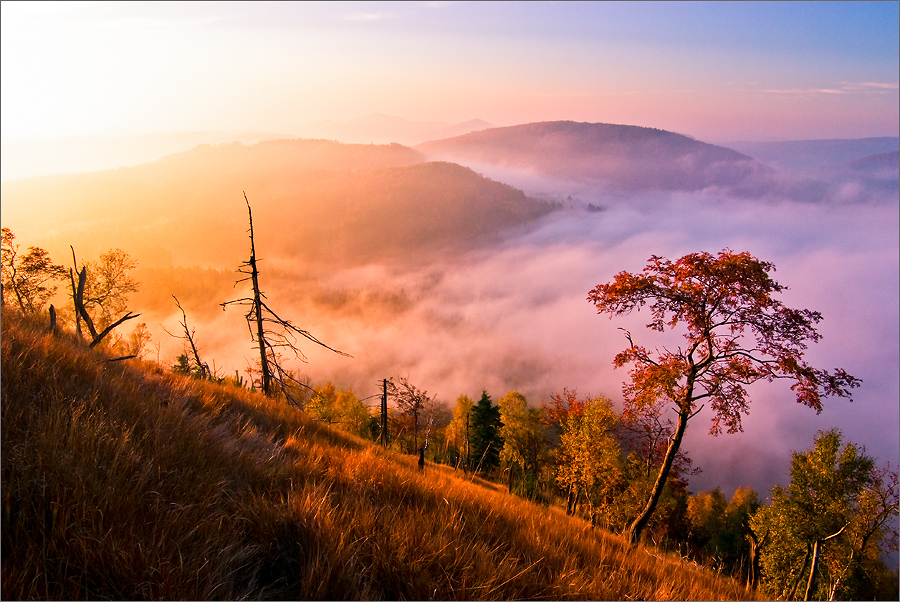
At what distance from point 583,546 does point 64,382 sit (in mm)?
5147

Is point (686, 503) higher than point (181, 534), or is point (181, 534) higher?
point (181, 534)

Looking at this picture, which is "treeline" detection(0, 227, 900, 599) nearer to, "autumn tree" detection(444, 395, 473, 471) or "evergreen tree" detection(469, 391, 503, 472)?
"evergreen tree" detection(469, 391, 503, 472)

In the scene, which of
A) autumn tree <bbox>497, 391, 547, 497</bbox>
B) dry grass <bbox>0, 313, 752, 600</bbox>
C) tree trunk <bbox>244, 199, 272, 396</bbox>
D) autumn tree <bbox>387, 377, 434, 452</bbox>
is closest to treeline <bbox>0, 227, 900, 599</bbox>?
tree trunk <bbox>244, 199, 272, 396</bbox>

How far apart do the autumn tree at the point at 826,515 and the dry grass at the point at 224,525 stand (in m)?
24.6

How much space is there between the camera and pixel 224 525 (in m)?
2.63

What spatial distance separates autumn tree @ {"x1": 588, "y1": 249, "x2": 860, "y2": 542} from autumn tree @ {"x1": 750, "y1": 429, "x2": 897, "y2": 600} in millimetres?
15564

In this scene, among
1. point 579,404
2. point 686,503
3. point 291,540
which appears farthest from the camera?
point 686,503

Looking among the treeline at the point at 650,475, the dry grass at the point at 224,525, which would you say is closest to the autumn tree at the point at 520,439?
the treeline at the point at 650,475

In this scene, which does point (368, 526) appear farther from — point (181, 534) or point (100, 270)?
point (100, 270)

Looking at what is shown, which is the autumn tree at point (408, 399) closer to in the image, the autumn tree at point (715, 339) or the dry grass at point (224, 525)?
the autumn tree at point (715, 339)

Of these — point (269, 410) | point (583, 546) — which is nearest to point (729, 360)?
point (583, 546)

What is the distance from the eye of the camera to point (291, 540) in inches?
104

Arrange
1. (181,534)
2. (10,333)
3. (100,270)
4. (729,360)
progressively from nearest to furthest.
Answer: (181,534)
(10,333)
(729,360)
(100,270)

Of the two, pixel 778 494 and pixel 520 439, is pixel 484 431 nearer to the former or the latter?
pixel 520 439
